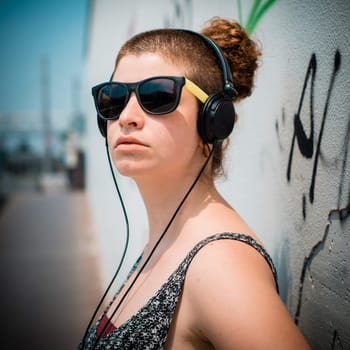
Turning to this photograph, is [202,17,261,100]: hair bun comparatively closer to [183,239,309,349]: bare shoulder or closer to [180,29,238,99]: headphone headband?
[180,29,238,99]: headphone headband

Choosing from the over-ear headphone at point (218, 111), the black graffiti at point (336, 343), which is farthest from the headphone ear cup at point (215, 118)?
the black graffiti at point (336, 343)

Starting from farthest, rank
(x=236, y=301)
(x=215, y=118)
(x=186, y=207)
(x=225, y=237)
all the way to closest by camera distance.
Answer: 1. (x=186, y=207)
2. (x=215, y=118)
3. (x=225, y=237)
4. (x=236, y=301)

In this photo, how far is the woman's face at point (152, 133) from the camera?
1212 millimetres

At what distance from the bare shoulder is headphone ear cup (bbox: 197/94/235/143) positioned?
324mm

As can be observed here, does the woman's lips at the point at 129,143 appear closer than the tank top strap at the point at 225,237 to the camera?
No

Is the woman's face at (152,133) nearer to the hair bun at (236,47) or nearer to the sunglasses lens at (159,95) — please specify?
the sunglasses lens at (159,95)

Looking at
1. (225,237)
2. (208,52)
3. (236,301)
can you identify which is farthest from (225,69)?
(236,301)

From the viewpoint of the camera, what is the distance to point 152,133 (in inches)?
47.7

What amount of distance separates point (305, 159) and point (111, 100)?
2.07 feet

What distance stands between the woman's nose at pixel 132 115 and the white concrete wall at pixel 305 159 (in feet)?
1.70

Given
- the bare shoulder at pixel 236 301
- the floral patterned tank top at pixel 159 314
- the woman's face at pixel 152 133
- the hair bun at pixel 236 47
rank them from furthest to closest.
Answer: the hair bun at pixel 236 47 < the woman's face at pixel 152 133 < the floral patterned tank top at pixel 159 314 < the bare shoulder at pixel 236 301

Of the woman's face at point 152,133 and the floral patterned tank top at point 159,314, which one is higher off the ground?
the woman's face at point 152,133

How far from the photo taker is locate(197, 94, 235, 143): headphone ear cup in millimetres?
1213

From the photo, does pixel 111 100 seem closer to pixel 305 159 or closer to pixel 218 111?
pixel 218 111
